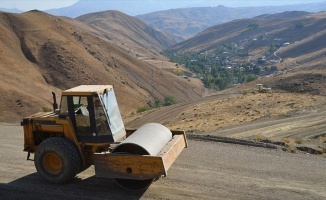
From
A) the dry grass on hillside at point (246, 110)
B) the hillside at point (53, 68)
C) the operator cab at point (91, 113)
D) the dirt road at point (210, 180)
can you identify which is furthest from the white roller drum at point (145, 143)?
the hillside at point (53, 68)

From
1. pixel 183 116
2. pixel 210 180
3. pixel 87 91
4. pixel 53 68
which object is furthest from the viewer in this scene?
pixel 53 68

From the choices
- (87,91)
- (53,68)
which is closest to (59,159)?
(87,91)

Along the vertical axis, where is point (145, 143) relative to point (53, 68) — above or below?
above

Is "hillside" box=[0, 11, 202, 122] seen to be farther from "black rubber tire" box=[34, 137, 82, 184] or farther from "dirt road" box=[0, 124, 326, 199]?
"black rubber tire" box=[34, 137, 82, 184]

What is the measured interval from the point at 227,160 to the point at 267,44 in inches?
6209

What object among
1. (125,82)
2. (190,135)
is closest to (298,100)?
(190,135)

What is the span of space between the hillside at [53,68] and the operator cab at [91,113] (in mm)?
30325

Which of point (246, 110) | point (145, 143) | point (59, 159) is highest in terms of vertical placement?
point (145, 143)

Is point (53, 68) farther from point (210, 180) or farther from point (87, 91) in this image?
point (210, 180)

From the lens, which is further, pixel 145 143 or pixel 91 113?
pixel 91 113

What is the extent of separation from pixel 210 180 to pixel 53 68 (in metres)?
49.8

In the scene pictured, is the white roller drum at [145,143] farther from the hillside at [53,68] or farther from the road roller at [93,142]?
the hillside at [53,68]

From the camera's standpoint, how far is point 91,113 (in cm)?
945

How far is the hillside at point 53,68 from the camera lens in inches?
1727
